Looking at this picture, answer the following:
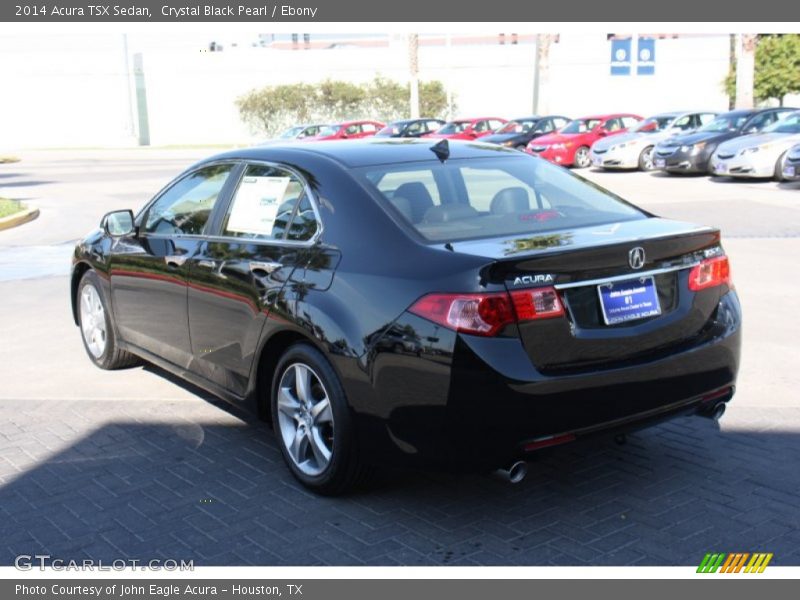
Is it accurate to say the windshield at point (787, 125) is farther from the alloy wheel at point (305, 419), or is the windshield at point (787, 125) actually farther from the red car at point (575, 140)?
the alloy wheel at point (305, 419)

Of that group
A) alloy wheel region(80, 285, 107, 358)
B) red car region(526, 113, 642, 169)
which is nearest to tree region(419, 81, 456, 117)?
red car region(526, 113, 642, 169)

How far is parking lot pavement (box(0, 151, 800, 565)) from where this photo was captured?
4.04 m

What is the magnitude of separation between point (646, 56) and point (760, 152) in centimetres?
2673

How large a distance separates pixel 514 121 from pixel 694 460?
28489 mm

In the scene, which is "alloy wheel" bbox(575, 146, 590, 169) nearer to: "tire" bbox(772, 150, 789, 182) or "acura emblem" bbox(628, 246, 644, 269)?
"tire" bbox(772, 150, 789, 182)

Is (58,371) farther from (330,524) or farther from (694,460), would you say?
(694,460)

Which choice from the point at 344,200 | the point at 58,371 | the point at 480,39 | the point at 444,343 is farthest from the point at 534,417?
the point at 480,39

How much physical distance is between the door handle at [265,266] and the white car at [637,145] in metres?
21.5

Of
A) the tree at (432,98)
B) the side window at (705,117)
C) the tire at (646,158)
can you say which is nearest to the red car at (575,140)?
the tire at (646,158)

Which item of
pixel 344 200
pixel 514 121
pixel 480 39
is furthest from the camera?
pixel 480 39

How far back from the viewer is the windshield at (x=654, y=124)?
2702 centimetres

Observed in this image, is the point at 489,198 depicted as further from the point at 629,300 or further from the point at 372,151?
the point at 629,300

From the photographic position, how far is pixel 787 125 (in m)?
20.8

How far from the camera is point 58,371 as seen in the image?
708 cm
